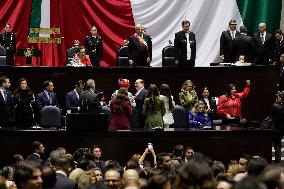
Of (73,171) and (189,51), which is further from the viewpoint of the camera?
(189,51)

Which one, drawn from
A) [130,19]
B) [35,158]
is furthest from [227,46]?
[35,158]

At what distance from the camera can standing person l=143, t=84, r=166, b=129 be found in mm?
16188

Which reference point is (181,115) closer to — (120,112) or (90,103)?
(120,112)

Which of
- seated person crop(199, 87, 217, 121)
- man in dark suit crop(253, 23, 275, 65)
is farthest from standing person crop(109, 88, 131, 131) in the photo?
man in dark suit crop(253, 23, 275, 65)

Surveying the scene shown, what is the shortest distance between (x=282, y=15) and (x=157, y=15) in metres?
3.32

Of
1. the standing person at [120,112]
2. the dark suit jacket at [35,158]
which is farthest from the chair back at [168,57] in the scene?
the dark suit jacket at [35,158]

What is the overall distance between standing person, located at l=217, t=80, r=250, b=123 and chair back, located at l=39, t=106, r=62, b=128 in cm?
340

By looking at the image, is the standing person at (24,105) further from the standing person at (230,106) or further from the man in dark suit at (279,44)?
the man in dark suit at (279,44)

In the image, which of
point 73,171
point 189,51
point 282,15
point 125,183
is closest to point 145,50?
point 189,51

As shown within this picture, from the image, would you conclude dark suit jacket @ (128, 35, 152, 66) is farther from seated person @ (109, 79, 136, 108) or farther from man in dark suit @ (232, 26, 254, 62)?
man in dark suit @ (232, 26, 254, 62)

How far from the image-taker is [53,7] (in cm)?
2350

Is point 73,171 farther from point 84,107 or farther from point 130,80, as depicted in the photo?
point 130,80

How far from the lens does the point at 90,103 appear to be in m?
16.1

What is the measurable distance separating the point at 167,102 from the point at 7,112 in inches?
124
